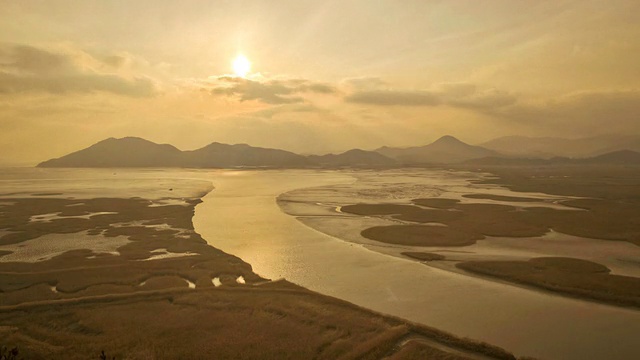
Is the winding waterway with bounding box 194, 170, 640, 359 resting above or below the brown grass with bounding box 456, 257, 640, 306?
below

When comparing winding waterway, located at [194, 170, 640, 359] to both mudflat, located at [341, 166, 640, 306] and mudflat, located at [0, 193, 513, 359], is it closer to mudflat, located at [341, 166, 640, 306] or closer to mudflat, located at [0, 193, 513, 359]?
mudflat, located at [0, 193, 513, 359]

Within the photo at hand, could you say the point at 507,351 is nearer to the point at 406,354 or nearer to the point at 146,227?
the point at 406,354

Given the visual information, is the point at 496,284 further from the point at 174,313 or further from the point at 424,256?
the point at 174,313

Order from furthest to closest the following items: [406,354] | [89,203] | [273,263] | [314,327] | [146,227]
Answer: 1. [89,203]
2. [146,227]
3. [273,263]
4. [314,327]
5. [406,354]

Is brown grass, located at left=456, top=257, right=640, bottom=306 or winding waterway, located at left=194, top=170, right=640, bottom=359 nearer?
winding waterway, located at left=194, top=170, right=640, bottom=359

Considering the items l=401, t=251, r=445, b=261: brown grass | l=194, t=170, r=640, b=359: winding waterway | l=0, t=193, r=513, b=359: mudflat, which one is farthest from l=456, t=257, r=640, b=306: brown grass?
l=0, t=193, r=513, b=359: mudflat

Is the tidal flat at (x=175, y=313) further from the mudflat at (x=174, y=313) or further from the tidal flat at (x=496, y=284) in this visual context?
the tidal flat at (x=496, y=284)

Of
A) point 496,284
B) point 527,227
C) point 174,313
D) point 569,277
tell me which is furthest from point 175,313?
point 527,227

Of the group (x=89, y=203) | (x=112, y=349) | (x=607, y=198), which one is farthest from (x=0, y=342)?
(x=607, y=198)
